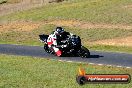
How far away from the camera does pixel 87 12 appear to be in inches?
2152

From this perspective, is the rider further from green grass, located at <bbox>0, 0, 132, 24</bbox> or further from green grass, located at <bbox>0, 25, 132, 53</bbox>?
green grass, located at <bbox>0, 0, 132, 24</bbox>

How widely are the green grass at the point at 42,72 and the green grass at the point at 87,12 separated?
23764 millimetres

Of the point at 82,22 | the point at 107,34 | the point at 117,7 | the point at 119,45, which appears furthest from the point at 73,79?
the point at 117,7

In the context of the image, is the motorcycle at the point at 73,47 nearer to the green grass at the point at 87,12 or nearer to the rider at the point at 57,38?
the rider at the point at 57,38

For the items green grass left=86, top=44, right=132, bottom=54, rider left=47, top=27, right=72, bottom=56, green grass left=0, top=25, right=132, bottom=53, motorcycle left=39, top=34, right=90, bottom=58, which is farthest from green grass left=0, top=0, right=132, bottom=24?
motorcycle left=39, top=34, right=90, bottom=58

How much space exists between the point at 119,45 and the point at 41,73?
603 inches

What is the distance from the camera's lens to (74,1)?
6631cm

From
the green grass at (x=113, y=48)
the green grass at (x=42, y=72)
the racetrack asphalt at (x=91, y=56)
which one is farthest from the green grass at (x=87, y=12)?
the green grass at (x=42, y=72)

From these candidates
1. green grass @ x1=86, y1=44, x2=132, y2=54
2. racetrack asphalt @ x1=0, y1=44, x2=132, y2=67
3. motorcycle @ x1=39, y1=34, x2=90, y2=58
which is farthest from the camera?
green grass @ x1=86, y1=44, x2=132, y2=54

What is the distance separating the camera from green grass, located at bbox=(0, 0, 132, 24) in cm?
5031

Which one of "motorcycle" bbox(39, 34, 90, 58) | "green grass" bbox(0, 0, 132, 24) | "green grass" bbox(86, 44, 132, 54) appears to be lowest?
"green grass" bbox(0, 0, 132, 24)

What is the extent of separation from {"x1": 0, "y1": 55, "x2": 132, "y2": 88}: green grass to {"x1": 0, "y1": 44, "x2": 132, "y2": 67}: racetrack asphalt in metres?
1.63

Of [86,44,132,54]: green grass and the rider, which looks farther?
[86,44,132,54]: green grass

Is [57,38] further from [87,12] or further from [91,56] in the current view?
[87,12]
